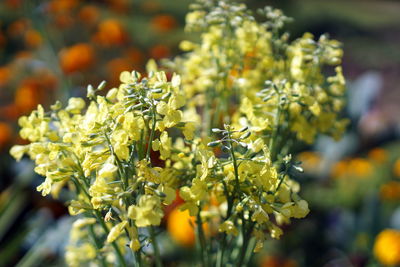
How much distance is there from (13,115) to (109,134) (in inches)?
81.0

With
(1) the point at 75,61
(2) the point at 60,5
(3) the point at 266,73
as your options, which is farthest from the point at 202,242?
(2) the point at 60,5

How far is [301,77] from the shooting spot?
0.76 m

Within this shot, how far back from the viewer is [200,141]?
0.65 m

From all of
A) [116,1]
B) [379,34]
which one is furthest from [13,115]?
[379,34]

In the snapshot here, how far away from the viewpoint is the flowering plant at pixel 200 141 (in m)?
0.55

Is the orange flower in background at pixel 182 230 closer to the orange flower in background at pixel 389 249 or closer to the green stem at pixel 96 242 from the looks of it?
the orange flower in background at pixel 389 249

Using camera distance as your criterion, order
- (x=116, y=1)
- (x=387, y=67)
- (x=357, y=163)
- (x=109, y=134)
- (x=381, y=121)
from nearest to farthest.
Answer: (x=109, y=134)
(x=357, y=163)
(x=381, y=121)
(x=116, y=1)
(x=387, y=67)

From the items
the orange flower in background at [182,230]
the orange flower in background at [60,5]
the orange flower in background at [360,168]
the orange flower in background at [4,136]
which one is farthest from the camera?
the orange flower in background at [60,5]

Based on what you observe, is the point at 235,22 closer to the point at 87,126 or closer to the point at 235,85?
the point at 235,85

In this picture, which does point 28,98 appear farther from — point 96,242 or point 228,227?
point 228,227

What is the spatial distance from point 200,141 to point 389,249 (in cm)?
116

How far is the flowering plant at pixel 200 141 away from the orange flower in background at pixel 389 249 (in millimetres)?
902

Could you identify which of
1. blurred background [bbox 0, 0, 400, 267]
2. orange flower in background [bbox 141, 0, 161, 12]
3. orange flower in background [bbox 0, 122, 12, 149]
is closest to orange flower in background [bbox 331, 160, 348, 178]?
blurred background [bbox 0, 0, 400, 267]

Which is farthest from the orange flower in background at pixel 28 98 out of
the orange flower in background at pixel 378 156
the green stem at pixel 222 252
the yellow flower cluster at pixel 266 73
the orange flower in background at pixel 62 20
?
→ the green stem at pixel 222 252
